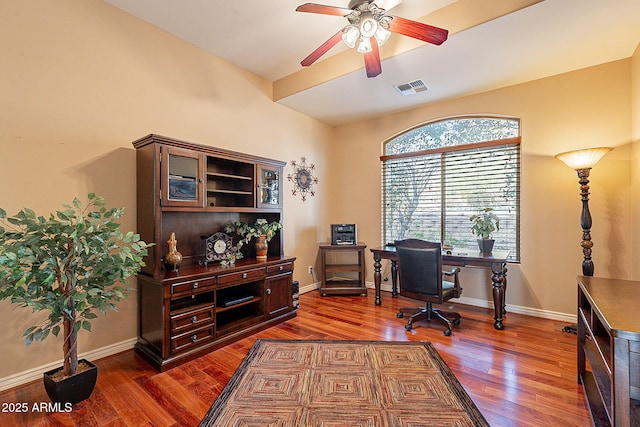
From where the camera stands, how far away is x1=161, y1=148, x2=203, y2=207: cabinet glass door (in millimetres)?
2480

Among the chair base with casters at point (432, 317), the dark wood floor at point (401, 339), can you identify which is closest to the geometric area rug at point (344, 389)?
the dark wood floor at point (401, 339)

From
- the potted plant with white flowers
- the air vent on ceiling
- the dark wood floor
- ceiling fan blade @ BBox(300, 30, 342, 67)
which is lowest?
the dark wood floor

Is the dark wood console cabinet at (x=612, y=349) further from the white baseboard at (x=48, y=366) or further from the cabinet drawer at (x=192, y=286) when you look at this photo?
the white baseboard at (x=48, y=366)

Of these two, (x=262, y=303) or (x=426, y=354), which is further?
(x=262, y=303)

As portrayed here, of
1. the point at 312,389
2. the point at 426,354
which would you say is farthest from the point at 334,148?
the point at 312,389

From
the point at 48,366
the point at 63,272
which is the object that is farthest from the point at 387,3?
the point at 48,366

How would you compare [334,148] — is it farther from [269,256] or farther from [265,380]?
[265,380]

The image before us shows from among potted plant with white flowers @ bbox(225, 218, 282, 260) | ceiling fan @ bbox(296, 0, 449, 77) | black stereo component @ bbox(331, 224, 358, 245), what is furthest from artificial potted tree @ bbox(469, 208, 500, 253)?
potted plant with white flowers @ bbox(225, 218, 282, 260)

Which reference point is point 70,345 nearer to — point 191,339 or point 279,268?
point 191,339

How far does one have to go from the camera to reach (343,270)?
432 cm

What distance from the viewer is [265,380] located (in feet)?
6.95

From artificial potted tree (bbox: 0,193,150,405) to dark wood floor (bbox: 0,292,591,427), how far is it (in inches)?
8.4

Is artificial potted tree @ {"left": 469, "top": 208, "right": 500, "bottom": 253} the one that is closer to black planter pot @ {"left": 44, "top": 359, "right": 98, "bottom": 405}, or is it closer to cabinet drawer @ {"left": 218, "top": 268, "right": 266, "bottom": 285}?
cabinet drawer @ {"left": 218, "top": 268, "right": 266, "bottom": 285}

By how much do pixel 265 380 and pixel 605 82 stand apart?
454 cm
